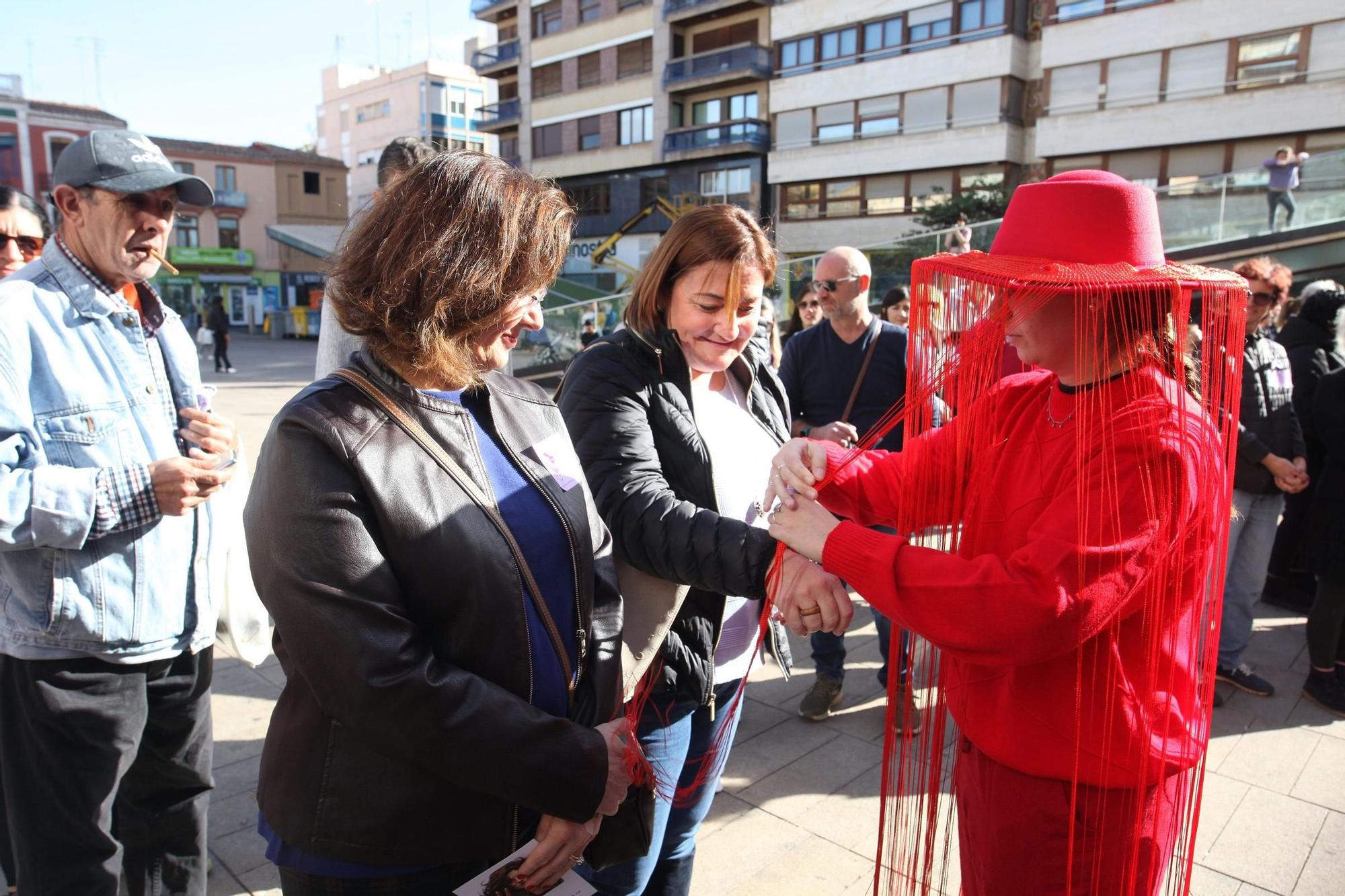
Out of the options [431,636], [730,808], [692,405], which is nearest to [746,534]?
[692,405]

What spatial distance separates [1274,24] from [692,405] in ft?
89.1

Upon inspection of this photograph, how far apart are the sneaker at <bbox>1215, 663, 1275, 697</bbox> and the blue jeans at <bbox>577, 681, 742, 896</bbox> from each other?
3.25 m

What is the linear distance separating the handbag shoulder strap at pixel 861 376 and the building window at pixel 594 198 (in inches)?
1292

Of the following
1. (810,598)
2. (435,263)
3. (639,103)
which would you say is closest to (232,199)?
(639,103)

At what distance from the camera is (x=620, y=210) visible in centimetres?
3525

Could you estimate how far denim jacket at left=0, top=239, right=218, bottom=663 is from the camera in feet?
6.12

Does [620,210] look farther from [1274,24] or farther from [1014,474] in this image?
[1014,474]

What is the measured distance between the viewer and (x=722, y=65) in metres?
31.5

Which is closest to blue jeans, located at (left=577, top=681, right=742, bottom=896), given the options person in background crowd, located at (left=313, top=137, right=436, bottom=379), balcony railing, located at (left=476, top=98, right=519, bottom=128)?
person in background crowd, located at (left=313, top=137, right=436, bottom=379)

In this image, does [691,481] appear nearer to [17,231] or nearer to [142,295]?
[142,295]

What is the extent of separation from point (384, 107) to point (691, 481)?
67.3 m

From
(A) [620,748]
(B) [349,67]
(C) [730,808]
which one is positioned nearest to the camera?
(A) [620,748]

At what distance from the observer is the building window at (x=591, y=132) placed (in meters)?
35.7

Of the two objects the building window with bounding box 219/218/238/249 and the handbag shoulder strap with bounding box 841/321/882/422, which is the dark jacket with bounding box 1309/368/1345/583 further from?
the building window with bounding box 219/218/238/249
